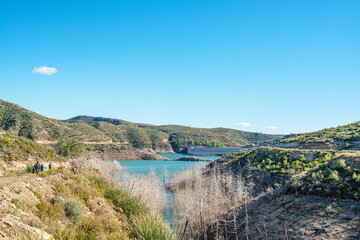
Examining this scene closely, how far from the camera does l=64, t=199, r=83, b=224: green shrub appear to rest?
7.75m

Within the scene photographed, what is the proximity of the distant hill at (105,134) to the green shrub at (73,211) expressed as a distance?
161ft

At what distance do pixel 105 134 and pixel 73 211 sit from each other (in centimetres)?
9979

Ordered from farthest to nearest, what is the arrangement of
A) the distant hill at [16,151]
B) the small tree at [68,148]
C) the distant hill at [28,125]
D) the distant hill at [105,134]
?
the distant hill at [105,134] < the distant hill at [28,125] < the small tree at [68,148] < the distant hill at [16,151]

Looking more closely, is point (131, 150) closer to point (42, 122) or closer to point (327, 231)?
point (42, 122)

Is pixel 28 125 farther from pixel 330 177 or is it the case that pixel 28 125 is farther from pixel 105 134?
pixel 330 177

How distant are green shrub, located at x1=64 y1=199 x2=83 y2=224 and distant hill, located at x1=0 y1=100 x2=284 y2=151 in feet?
161

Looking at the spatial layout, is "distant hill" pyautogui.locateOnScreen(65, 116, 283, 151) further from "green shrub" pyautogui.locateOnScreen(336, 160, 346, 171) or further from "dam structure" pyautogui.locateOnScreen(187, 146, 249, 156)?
"green shrub" pyautogui.locateOnScreen(336, 160, 346, 171)

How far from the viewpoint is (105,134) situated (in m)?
104

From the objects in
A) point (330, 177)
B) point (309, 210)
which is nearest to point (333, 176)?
point (330, 177)

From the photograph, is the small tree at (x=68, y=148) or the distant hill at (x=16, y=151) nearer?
the distant hill at (x=16, y=151)

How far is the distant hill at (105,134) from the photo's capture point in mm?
61688

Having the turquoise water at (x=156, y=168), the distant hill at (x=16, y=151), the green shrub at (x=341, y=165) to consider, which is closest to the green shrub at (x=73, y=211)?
the green shrub at (x=341, y=165)

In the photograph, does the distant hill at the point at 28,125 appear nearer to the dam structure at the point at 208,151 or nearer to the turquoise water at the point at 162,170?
the turquoise water at the point at 162,170

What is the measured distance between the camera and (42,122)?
6831cm
